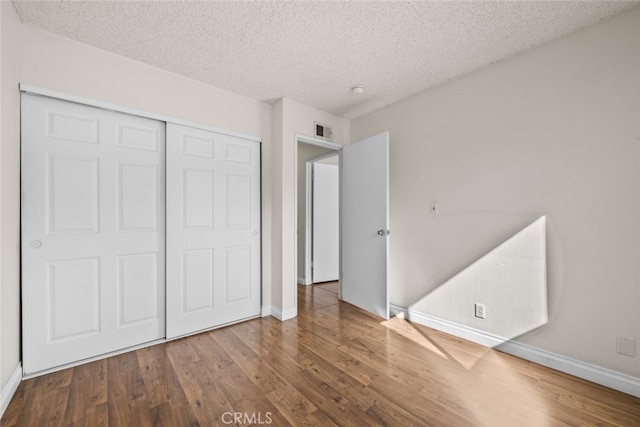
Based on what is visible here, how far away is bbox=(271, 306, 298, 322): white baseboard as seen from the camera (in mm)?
2981

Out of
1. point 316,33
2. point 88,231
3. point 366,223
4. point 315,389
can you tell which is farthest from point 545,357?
point 88,231

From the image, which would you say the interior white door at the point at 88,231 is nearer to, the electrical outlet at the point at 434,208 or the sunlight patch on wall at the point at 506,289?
the electrical outlet at the point at 434,208

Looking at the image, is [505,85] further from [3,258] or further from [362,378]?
[3,258]

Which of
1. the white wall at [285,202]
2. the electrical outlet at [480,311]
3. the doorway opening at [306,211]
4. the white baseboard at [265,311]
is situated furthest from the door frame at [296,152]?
the electrical outlet at [480,311]

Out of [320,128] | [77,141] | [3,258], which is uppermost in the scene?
[320,128]

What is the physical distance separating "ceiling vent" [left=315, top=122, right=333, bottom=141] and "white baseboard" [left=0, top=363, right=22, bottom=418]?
3.19 meters

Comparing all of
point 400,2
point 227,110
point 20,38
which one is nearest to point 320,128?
point 227,110

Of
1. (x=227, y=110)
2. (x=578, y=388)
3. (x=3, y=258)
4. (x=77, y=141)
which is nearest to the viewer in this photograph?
(x=3, y=258)

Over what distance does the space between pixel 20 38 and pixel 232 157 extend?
1641 millimetres

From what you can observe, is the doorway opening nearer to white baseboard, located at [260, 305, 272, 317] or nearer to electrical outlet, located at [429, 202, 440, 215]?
white baseboard, located at [260, 305, 272, 317]

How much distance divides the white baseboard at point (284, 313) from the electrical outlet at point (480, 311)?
1.84 m

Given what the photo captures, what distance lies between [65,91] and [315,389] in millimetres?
2798

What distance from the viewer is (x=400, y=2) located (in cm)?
Result: 169

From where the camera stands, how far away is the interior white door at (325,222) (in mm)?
4465
